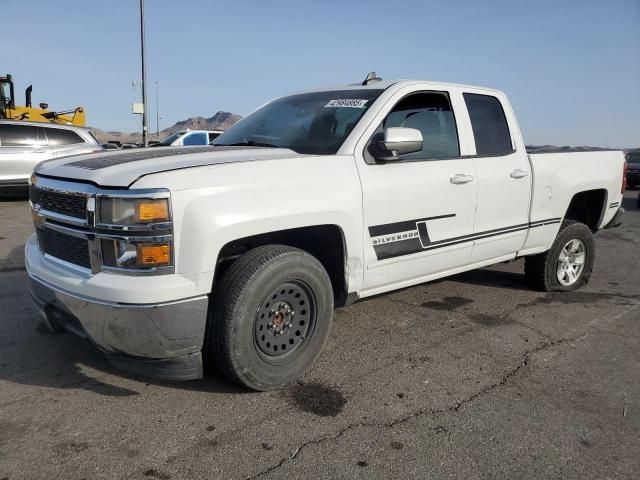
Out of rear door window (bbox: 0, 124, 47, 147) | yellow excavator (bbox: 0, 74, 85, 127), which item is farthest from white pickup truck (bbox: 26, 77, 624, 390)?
yellow excavator (bbox: 0, 74, 85, 127)

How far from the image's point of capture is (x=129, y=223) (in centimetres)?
254

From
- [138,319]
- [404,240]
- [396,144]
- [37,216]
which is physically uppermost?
[396,144]

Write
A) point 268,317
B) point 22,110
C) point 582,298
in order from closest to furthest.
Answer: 1. point 268,317
2. point 582,298
3. point 22,110

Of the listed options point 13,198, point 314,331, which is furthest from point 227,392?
point 13,198

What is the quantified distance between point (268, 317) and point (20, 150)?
10.2m

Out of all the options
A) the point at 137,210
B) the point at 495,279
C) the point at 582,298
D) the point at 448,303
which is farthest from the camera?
the point at 495,279

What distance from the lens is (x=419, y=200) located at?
12.0 feet

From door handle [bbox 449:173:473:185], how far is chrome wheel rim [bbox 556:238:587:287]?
6.12 ft

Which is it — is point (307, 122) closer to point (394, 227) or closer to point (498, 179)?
point (394, 227)

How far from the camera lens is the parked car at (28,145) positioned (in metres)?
10.8

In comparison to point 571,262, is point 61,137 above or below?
above

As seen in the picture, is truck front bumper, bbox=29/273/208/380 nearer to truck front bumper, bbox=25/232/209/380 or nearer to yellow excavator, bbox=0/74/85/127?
truck front bumper, bbox=25/232/209/380

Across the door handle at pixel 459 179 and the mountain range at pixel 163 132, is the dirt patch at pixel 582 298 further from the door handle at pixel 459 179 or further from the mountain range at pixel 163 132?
the mountain range at pixel 163 132

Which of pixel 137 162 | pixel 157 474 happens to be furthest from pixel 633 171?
pixel 157 474
